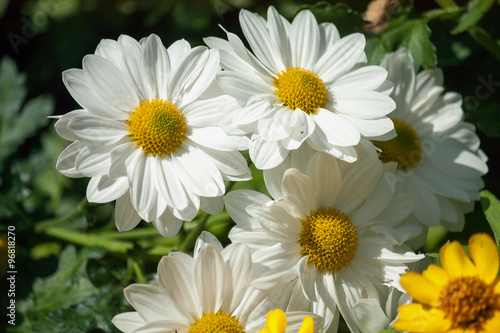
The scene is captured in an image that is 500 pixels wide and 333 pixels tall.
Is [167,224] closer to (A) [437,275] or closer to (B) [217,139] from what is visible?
(B) [217,139]

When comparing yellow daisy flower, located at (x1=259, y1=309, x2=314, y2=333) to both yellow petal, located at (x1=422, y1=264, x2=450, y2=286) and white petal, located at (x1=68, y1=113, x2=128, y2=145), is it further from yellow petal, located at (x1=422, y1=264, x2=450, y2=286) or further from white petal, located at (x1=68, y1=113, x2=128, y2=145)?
white petal, located at (x1=68, y1=113, x2=128, y2=145)

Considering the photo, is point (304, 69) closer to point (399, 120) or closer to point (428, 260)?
point (399, 120)

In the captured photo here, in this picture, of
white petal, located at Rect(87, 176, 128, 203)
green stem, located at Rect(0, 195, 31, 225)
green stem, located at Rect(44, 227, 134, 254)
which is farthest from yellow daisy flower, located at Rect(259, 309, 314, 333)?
green stem, located at Rect(0, 195, 31, 225)

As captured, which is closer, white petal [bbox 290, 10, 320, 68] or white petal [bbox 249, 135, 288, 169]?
white petal [bbox 249, 135, 288, 169]

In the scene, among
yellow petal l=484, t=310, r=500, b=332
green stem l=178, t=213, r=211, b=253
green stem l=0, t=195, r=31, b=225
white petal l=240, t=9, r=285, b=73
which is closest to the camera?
yellow petal l=484, t=310, r=500, b=332

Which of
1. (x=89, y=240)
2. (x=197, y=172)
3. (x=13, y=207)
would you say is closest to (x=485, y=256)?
(x=197, y=172)

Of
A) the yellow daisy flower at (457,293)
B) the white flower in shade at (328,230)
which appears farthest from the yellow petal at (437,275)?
the white flower in shade at (328,230)

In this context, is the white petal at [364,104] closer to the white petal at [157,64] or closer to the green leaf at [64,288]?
the white petal at [157,64]
